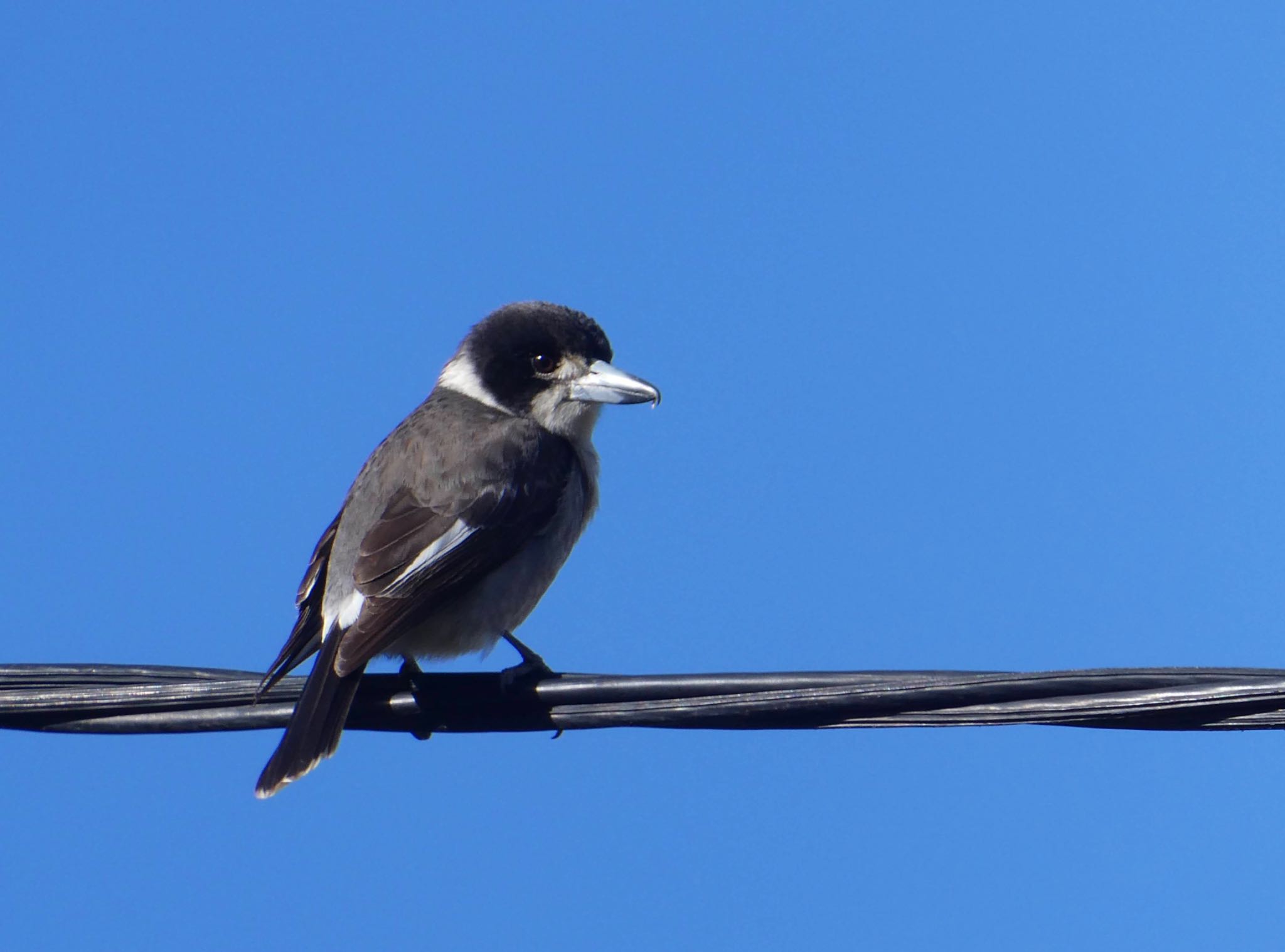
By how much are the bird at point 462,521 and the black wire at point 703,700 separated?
293mm

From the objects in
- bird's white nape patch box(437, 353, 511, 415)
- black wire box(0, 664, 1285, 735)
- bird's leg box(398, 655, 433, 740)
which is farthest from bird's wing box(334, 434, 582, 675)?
bird's white nape patch box(437, 353, 511, 415)

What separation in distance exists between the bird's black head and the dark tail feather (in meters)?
2.24

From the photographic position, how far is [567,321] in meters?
6.59

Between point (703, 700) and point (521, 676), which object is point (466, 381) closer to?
point (521, 676)

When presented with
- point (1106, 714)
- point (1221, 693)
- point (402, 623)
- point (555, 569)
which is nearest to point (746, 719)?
point (1106, 714)

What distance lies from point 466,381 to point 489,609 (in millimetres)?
1789

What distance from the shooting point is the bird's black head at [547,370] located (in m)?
6.35

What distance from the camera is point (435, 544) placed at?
16.7ft

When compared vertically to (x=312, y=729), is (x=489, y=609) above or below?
above

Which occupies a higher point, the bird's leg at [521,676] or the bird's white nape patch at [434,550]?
the bird's white nape patch at [434,550]

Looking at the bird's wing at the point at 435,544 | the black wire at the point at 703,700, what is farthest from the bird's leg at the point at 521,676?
the bird's wing at the point at 435,544

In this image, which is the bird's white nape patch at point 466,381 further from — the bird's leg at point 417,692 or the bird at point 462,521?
the bird's leg at point 417,692

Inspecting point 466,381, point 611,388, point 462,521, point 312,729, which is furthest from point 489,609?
point 466,381

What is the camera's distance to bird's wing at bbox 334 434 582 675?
4691 mm
